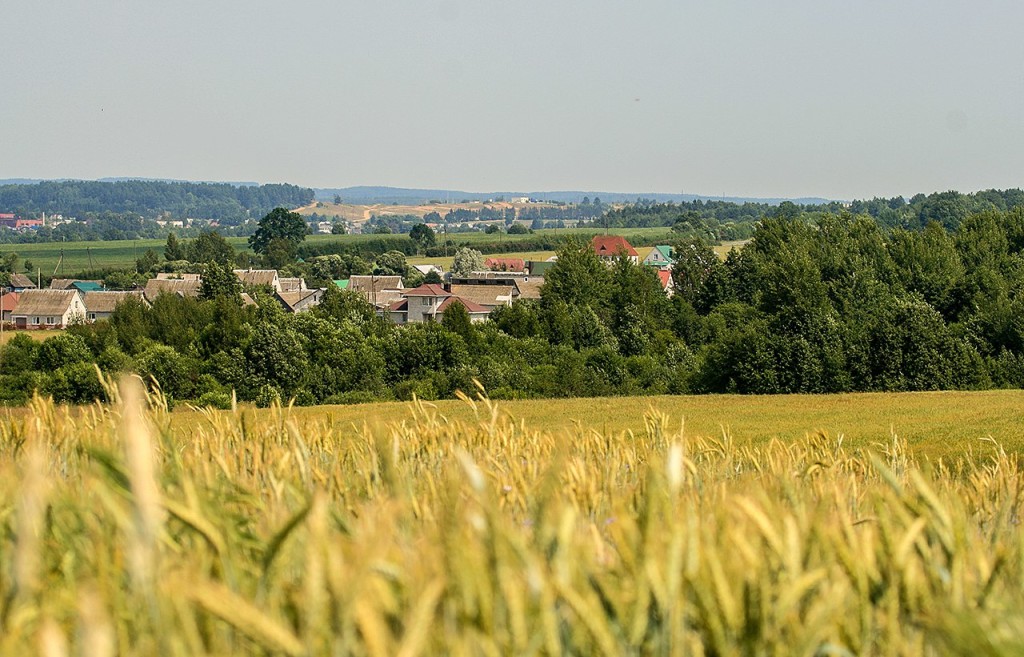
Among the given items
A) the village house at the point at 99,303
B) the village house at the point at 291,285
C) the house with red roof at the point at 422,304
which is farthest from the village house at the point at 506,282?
the village house at the point at 99,303

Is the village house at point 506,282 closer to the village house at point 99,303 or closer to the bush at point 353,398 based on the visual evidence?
the village house at point 99,303

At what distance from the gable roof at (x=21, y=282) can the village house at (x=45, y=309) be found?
24.9m

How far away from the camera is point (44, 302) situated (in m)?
84.2

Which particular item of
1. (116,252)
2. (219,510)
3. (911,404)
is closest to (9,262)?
(116,252)

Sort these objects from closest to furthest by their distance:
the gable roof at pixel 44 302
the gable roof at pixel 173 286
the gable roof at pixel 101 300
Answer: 1. the gable roof at pixel 44 302
2. the gable roof at pixel 101 300
3. the gable roof at pixel 173 286

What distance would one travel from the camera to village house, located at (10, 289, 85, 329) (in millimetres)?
83000

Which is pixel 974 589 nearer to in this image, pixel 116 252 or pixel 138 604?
pixel 138 604

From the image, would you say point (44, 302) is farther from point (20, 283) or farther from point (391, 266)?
point (391, 266)

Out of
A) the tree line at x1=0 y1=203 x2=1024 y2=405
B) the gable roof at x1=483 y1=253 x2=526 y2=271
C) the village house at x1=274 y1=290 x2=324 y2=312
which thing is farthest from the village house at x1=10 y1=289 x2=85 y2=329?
the gable roof at x1=483 y1=253 x2=526 y2=271

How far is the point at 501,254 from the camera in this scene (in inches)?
6083

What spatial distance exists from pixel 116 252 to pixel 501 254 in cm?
6879

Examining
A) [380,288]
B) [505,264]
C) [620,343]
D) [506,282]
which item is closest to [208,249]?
[380,288]

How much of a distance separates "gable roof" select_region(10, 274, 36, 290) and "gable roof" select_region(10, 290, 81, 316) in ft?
81.1

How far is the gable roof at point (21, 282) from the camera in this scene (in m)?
110
